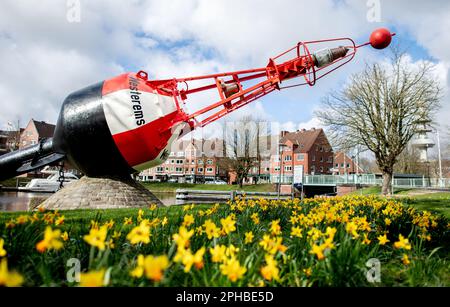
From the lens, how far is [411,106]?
26.1 metres

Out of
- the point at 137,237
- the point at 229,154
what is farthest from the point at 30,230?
the point at 229,154

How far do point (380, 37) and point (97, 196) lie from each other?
8.75 metres

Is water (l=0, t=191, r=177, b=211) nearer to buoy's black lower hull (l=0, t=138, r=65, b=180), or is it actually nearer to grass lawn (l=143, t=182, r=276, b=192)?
buoy's black lower hull (l=0, t=138, r=65, b=180)

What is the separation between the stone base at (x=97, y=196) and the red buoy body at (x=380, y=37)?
787 centimetres

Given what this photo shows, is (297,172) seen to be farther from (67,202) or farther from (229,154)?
(229,154)

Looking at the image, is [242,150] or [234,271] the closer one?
[234,271]

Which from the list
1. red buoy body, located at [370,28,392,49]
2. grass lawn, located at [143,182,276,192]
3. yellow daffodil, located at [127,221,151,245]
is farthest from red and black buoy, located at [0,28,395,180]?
grass lawn, located at [143,182,276,192]

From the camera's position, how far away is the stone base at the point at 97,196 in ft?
28.8

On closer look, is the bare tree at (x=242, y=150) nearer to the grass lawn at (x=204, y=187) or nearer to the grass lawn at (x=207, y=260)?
the grass lawn at (x=204, y=187)

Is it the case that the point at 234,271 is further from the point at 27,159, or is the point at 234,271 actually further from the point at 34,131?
the point at 34,131

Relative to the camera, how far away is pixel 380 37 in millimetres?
7363

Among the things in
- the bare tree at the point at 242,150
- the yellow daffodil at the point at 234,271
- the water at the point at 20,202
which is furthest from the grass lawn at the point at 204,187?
the yellow daffodil at the point at 234,271

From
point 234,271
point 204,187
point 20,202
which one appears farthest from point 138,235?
point 204,187

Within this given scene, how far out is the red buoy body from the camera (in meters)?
7.35
